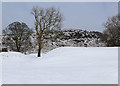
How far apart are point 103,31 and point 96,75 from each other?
54.3 ft

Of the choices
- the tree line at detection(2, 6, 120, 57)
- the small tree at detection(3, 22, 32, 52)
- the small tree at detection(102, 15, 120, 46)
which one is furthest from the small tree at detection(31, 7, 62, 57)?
the small tree at detection(102, 15, 120, 46)

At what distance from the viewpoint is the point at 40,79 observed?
2.34m

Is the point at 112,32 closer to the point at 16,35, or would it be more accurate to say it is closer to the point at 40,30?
the point at 40,30

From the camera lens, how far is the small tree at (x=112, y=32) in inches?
638

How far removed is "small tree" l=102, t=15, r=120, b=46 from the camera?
16203 mm

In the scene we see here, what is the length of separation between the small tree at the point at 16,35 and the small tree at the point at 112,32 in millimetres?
11508

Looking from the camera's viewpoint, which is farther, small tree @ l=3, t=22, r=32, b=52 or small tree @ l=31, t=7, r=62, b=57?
small tree @ l=3, t=22, r=32, b=52

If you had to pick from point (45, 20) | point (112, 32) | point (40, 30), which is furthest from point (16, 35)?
point (112, 32)

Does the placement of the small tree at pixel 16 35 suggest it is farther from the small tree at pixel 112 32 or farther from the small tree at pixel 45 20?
the small tree at pixel 112 32

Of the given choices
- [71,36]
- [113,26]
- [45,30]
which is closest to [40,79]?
[45,30]

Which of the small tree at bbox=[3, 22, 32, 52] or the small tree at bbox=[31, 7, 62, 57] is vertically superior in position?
the small tree at bbox=[31, 7, 62, 57]

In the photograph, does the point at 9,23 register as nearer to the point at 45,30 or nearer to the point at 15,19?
the point at 15,19

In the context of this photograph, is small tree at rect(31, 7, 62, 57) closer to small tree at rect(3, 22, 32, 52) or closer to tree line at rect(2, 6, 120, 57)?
tree line at rect(2, 6, 120, 57)

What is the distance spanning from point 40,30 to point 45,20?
1.13 metres
